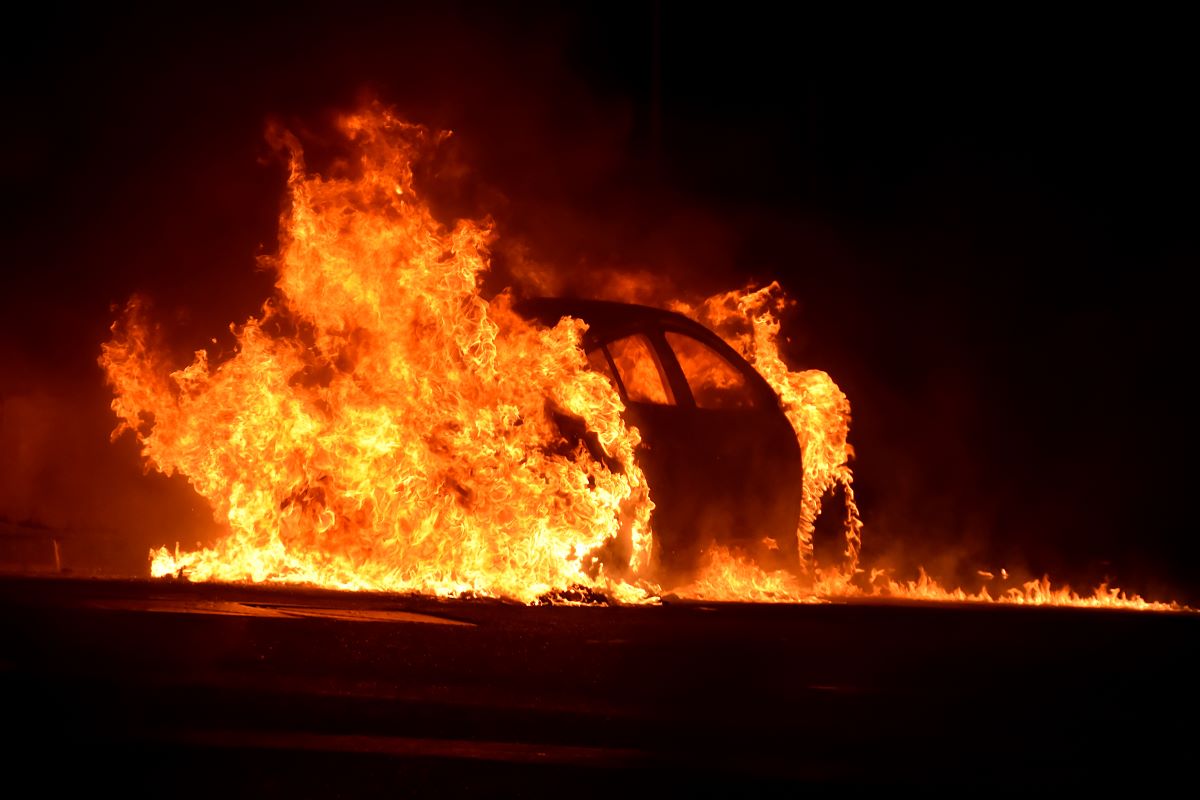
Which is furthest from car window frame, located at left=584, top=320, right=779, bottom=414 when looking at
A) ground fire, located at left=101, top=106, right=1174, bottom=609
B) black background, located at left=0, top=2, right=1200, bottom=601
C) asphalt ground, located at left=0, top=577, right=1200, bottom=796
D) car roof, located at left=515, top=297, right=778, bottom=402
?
black background, located at left=0, top=2, right=1200, bottom=601

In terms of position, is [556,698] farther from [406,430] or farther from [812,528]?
[812,528]

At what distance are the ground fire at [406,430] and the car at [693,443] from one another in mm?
127

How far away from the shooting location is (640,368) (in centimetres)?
1143

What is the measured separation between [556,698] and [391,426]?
14.7 ft

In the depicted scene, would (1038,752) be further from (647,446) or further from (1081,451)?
(1081,451)

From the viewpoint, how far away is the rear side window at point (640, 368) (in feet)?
37.0

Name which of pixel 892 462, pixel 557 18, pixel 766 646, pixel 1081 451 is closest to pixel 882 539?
pixel 892 462

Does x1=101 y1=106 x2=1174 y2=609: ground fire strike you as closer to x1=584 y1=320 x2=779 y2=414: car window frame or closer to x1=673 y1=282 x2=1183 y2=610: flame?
x1=673 y1=282 x2=1183 y2=610: flame

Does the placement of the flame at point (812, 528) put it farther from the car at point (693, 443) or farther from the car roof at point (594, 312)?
the car roof at point (594, 312)

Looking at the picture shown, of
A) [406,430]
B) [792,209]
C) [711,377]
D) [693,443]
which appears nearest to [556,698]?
[693,443]

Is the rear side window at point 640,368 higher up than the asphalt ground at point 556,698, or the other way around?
the rear side window at point 640,368

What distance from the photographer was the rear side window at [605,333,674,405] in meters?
11.3

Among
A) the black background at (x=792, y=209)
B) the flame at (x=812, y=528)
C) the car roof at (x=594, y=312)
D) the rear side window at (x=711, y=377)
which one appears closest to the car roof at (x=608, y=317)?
the car roof at (x=594, y=312)

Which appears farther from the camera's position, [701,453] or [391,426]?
[391,426]
